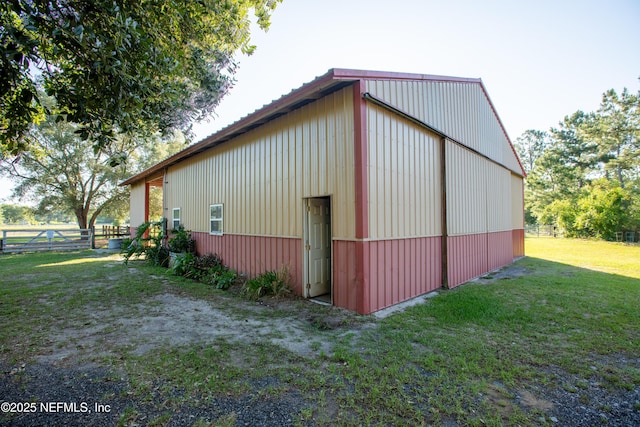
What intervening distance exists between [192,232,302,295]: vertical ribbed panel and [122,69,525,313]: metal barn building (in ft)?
0.10

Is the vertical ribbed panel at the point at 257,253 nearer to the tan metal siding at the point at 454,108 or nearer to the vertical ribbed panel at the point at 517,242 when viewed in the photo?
the tan metal siding at the point at 454,108

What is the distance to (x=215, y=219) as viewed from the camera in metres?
9.08

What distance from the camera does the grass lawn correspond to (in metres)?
2.46

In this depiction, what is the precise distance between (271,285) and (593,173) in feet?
127

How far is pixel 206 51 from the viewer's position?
18.4 feet

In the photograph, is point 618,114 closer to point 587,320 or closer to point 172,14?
point 587,320

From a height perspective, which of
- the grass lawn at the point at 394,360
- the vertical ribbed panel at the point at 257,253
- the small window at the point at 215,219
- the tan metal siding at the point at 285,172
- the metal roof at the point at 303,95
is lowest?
the grass lawn at the point at 394,360

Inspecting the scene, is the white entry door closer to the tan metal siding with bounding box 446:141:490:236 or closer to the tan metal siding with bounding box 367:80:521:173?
the tan metal siding with bounding box 367:80:521:173

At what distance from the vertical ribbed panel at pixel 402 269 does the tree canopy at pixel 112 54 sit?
4.10 metres

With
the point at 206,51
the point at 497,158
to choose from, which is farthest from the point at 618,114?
the point at 206,51

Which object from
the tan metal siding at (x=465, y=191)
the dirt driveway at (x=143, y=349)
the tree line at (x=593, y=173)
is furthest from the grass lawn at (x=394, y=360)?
the tree line at (x=593, y=173)

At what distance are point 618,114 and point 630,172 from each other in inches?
430

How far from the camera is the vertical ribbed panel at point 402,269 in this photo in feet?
16.9

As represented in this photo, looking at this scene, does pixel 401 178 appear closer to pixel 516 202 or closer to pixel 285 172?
pixel 285 172
